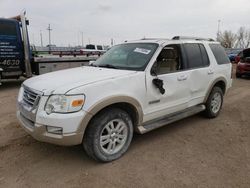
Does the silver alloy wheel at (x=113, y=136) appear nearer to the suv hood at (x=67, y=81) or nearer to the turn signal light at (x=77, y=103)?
the turn signal light at (x=77, y=103)

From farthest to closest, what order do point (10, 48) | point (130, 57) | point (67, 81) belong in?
point (10, 48) → point (130, 57) → point (67, 81)

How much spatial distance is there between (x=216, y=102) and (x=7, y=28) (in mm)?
7652

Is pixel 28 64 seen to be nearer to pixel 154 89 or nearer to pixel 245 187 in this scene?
pixel 154 89

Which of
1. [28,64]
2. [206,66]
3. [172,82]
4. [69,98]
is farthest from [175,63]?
[28,64]

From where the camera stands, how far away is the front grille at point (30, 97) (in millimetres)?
3001

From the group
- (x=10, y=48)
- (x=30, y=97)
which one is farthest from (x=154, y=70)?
(x=10, y=48)

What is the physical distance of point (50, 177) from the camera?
2.99 m

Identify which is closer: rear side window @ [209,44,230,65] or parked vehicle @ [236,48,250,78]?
rear side window @ [209,44,230,65]

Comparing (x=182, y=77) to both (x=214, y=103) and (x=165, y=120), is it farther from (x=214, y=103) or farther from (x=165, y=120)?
(x=214, y=103)

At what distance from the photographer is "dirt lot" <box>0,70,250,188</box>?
9.53 ft

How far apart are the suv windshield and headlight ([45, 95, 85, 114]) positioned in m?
1.16

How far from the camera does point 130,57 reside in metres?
4.02

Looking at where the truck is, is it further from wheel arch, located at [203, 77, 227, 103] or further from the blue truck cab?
wheel arch, located at [203, 77, 227, 103]

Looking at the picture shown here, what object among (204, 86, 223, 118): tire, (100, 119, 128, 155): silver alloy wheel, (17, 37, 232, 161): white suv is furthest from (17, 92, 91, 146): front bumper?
(204, 86, 223, 118): tire
